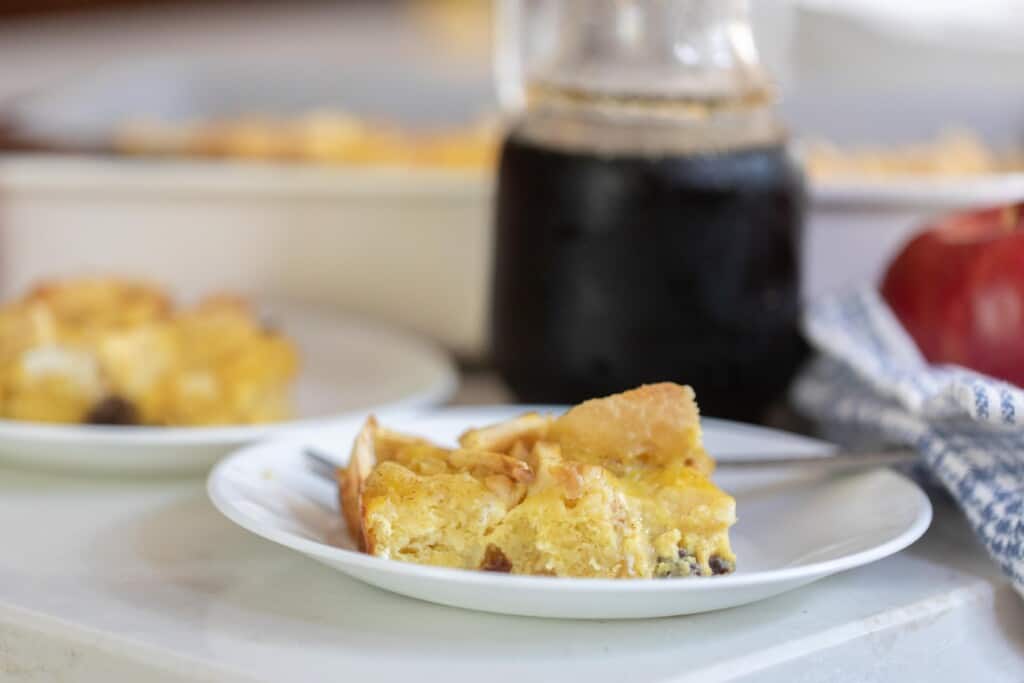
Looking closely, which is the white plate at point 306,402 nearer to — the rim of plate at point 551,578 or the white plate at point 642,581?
the white plate at point 642,581

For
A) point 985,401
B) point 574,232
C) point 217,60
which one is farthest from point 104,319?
point 217,60

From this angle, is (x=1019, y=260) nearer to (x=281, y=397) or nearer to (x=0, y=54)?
(x=281, y=397)

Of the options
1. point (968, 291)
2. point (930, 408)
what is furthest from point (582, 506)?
point (968, 291)

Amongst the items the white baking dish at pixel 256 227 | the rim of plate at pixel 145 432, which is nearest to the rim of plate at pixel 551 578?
the rim of plate at pixel 145 432

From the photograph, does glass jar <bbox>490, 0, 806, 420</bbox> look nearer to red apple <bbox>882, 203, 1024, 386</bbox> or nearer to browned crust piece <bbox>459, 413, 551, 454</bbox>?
red apple <bbox>882, 203, 1024, 386</bbox>

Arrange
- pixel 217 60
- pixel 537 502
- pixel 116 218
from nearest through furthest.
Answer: pixel 537 502, pixel 116 218, pixel 217 60
